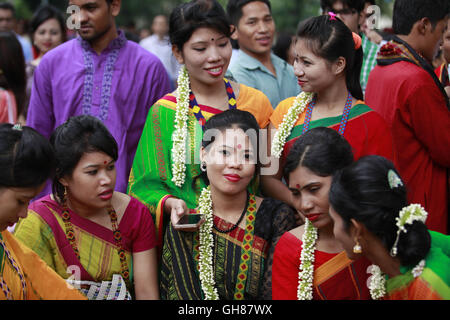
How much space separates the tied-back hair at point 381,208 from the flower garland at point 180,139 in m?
1.09

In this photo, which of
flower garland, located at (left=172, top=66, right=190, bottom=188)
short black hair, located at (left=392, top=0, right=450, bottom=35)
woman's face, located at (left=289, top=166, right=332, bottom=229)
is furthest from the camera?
short black hair, located at (left=392, top=0, right=450, bottom=35)

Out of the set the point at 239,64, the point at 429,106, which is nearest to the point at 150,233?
the point at 429,106

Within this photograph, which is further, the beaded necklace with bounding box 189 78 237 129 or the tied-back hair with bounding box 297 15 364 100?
the beaded necklace with bounding box 189 78 237 129

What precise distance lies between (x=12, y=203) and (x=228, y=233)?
1151 mm

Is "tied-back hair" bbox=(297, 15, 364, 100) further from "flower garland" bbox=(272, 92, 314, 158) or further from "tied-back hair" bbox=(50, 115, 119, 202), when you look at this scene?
"tied-back hair" bbox=(50, 115, 119, 202)

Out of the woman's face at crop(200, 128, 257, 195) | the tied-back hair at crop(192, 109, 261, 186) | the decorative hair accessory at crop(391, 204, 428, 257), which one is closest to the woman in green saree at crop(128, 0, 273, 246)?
the tied-back hair at crop(192, 109, 261, 186)

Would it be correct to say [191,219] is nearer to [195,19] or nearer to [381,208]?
[381,208]

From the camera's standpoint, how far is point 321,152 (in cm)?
288

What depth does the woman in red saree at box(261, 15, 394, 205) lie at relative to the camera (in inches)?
124

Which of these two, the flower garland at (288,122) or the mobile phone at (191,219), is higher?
the flower garland at (288,122)

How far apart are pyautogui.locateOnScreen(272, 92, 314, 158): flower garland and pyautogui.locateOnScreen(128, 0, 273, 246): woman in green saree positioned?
25 cm

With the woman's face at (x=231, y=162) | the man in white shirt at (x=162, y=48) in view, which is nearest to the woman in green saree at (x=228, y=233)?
the woman's face at (x=231, y=162)

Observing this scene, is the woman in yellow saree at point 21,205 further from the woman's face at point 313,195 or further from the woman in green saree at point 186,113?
the woman's face at point 313,195

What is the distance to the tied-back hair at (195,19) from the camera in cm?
337
